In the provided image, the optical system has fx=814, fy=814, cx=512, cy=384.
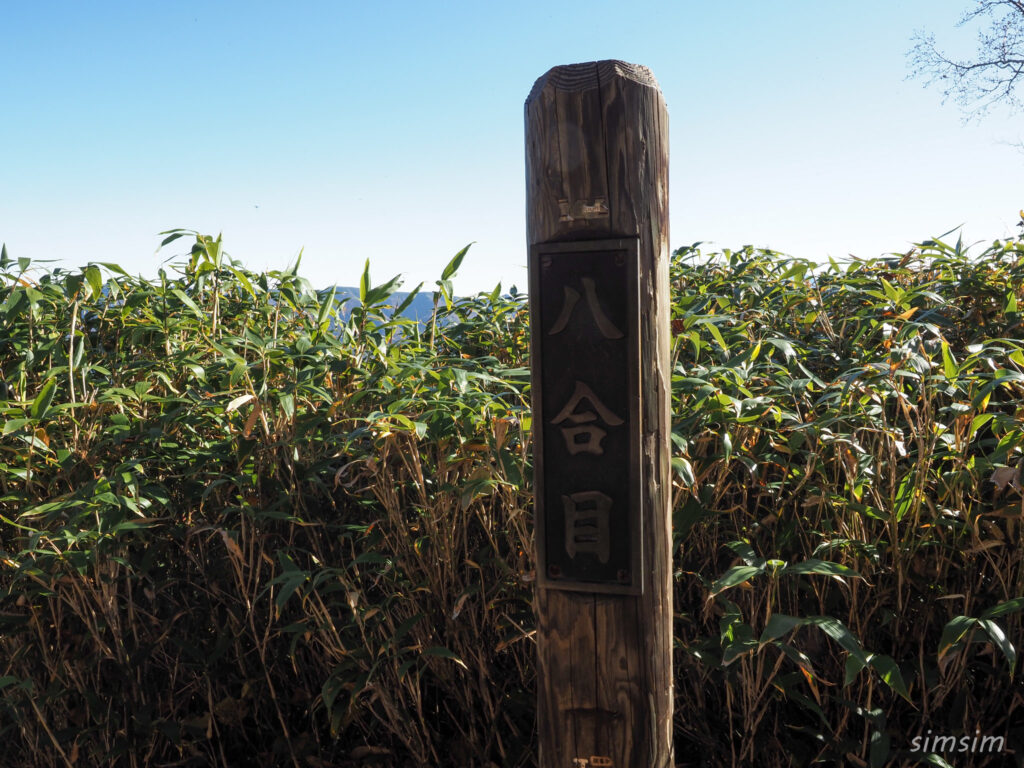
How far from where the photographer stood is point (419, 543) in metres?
2.13

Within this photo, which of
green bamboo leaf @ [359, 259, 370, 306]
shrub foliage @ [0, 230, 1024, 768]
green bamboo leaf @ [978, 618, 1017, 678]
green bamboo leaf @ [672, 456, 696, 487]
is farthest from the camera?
green bamboo leaf @ [359, 259, 370, 306]

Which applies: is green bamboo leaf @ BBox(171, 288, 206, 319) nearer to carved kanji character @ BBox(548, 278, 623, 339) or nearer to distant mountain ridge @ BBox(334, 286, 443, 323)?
distant mountain ridge @ BBox(334, 286, 443, 323)

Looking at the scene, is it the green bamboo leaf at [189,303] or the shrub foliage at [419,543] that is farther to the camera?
the green bamboo leaf at [189,303]

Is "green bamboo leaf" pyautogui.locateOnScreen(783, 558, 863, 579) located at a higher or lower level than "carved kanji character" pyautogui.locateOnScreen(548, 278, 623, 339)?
lower

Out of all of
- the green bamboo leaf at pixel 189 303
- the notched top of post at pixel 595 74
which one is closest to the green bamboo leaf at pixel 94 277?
the green bamboo leaf at pixel 189 303

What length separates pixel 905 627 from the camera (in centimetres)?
209

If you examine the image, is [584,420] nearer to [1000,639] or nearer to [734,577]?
[734,577]

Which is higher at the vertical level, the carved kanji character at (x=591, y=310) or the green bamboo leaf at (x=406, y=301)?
the green bamboo leaf at (x=406, y=301)

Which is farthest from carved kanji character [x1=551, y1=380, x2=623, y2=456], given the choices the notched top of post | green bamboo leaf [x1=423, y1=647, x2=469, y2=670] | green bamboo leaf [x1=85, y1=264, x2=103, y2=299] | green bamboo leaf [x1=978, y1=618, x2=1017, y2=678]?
green bamboo leaf [x1=85, y1=264, x2=103, y2=299]

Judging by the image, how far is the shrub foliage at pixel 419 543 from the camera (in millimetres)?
2018

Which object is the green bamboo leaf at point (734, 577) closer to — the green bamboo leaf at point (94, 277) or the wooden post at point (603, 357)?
the wooden post at point (603, 357)

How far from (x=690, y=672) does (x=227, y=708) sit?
1.33 metres

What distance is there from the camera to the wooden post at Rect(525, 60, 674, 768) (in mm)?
1551

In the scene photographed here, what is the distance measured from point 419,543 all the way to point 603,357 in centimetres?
85
